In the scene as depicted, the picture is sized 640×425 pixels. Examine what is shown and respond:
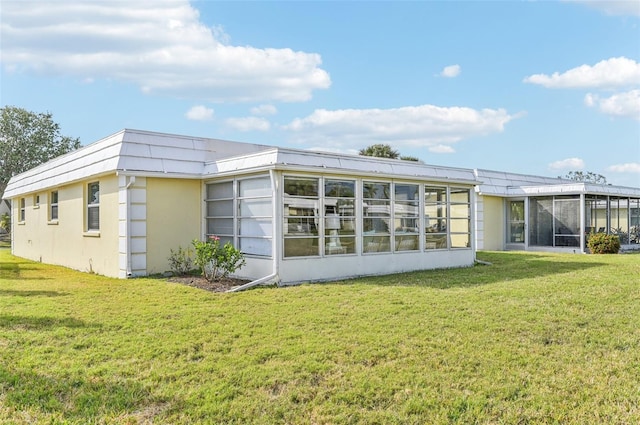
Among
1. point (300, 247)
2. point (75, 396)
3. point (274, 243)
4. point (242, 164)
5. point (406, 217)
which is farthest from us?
point (406, 217)

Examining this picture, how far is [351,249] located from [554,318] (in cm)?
535

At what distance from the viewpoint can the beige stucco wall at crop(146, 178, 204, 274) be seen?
12.2m

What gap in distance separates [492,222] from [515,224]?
118 cm

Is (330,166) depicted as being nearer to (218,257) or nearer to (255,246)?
(255,246)

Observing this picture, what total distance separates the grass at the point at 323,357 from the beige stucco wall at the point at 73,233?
145 inches

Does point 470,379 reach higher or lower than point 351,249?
lower

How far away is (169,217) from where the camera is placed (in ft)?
40.9

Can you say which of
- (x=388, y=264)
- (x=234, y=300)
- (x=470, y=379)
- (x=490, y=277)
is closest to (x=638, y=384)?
(x=470, y=379)

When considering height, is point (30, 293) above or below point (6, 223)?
below

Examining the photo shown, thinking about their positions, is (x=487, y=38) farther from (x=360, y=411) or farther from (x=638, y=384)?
(x=360, y=411)

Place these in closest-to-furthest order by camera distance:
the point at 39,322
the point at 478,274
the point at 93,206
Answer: the point at 39,322 < the point at 478,274 < the point at 93,206

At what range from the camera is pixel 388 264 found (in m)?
12.3

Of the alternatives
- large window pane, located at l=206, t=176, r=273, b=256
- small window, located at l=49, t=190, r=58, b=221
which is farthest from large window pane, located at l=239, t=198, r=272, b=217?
small window, located at l=49, t=190, r=58, b=221

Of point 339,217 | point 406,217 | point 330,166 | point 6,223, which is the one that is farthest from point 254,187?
point 6,223
